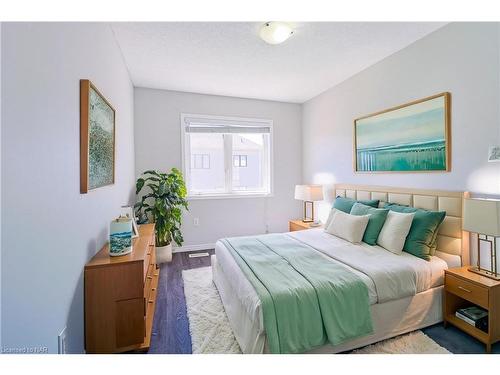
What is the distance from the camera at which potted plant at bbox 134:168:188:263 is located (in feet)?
10.6

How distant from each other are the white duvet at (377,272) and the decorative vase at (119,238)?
848 mm

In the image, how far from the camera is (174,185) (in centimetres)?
337

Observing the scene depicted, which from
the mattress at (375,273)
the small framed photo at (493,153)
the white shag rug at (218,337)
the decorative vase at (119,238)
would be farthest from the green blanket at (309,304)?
the small framed photo at (493,153)

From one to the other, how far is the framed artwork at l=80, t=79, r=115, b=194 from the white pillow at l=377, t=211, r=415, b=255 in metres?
2.49

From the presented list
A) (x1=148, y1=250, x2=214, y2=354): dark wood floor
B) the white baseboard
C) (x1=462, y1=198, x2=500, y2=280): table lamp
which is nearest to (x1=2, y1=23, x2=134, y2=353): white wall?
(x1=148, y1=250, x2=214, y2=354): dark wood floor

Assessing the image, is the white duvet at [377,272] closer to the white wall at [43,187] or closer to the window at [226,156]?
the white wall at [43,187]

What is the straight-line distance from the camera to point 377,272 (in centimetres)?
173

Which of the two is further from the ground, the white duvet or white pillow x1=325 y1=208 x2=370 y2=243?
white pillow x1=325 y1=208 x2=370 y2=243

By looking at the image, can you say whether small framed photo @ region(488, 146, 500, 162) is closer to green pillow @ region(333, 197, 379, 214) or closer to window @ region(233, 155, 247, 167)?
green pillow @ region(333, 197, 379, 214)

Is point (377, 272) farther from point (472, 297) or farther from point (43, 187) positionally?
point (43, 187)
